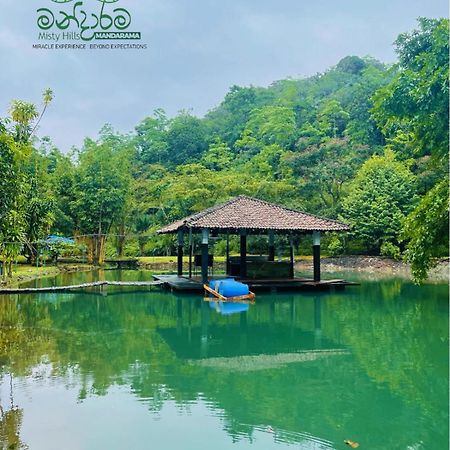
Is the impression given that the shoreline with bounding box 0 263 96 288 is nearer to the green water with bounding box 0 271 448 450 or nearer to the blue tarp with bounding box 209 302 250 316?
the green water with bounding box 0 271 448 450

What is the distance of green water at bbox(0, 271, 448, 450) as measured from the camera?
416cm

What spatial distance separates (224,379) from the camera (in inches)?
228

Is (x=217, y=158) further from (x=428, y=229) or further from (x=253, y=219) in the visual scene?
(x=428, y=229)

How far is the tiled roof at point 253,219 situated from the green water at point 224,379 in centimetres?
380

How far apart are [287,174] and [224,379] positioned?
2459 centimetres

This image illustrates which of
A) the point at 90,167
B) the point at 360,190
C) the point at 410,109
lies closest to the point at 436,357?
the point at 410,109

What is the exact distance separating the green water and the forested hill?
200 cm

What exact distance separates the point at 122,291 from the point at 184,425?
1104 cm

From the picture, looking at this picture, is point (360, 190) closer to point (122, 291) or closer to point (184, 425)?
point (122, 291)

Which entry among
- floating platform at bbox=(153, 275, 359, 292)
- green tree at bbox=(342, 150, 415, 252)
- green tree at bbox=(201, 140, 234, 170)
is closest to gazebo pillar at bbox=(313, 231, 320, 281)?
floating platform at bbox=(153, 275, 359, 292)

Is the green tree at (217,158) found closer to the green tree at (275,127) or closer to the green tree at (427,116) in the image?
the green tree at (275,127)

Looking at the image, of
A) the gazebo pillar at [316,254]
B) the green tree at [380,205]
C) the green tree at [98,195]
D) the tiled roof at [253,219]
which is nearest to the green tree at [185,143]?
the green tree at [98,195]

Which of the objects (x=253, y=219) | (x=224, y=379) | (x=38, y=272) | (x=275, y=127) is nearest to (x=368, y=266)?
(x=253, y=219)

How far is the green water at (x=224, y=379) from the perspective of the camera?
4164mm
